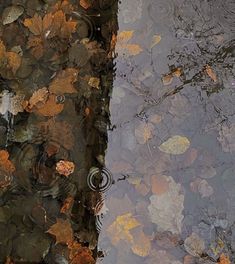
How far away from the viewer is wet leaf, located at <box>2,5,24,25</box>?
6.32ft

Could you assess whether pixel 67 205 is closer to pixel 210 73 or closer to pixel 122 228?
pixel 122 228

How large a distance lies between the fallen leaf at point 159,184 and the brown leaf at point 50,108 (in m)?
0.45

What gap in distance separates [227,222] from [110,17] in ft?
3.11

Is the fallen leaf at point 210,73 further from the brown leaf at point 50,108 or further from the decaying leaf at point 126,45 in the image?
the brown leaf at point 50,108

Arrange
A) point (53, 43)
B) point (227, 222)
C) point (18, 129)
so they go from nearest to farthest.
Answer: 1. point (227, 222)
2. point (18, 129)
3. point (53, 43)

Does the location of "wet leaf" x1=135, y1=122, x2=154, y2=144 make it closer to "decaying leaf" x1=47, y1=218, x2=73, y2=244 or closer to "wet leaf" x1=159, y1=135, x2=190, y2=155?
"wet leaf" x1=159, y1=135, x2=190, y2=155

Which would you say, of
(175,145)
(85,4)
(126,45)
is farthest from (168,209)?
(85,4)

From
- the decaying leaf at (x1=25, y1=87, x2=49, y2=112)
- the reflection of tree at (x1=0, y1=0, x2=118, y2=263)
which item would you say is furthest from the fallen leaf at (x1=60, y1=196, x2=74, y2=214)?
the decaying leaf at (x1=25, y1=87, x2=49, y2=112)

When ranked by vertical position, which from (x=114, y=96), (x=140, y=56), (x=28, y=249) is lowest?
(x=28, y=249)

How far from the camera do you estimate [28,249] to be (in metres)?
1.67

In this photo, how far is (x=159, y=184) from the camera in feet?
5.57

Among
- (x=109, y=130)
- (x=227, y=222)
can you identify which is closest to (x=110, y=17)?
(x=109, y=130)

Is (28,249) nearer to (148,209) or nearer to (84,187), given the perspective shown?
(84,187)

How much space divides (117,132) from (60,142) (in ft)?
0.72
